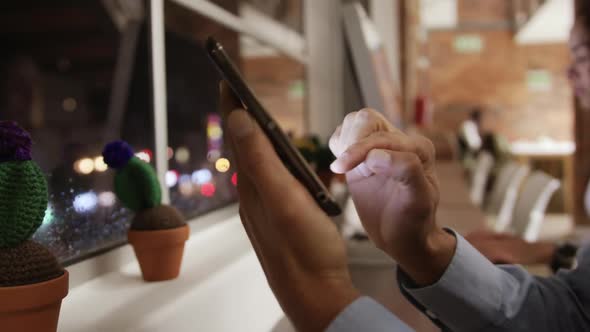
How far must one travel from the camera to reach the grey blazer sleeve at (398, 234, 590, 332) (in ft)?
2.03

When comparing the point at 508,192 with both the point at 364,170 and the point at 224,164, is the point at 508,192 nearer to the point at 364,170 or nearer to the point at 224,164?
the point at 224,164

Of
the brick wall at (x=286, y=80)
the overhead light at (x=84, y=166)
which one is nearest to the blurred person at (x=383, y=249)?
the overhead light at (x=84, y=166)

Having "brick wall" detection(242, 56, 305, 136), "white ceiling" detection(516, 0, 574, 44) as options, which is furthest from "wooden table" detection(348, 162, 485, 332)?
"white ceiling" detection(516, 0, 574, 44)

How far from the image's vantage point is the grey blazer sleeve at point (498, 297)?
0.62 m

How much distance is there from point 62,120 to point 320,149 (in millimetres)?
1586

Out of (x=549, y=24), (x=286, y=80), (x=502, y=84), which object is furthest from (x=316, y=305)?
(x=502, y=84)

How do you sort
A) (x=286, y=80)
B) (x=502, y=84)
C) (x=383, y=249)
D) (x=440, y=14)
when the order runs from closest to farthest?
(x=383, y=249)
(x=286, y=80)
(x=440, y=14)
(x=502, y=84)

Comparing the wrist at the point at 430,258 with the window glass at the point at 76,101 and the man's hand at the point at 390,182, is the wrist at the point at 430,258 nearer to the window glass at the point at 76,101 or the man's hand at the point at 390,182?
the man's hand at the point at 390,182

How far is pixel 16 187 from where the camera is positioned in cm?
43

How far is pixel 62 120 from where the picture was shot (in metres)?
2.40

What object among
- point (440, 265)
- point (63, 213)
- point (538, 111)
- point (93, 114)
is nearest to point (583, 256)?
point (440, 265)

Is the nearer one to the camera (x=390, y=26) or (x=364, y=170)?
(x=364, y=170)

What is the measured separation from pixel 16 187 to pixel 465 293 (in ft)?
1.66

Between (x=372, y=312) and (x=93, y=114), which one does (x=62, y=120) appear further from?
(x=372, y=312)
